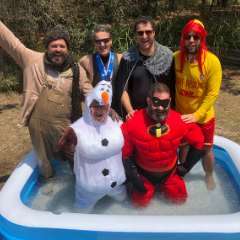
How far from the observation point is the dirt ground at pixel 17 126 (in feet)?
13.4

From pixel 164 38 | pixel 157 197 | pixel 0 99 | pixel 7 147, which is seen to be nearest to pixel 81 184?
pixel 157 197

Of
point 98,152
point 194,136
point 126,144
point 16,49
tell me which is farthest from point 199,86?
point 16,49

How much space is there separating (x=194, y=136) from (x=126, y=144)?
636 millimetres

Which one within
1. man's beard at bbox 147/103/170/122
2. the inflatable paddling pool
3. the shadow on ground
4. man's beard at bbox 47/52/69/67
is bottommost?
the shadow on ground

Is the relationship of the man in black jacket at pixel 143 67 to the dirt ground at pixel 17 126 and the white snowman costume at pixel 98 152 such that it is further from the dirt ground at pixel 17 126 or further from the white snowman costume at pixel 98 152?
the dirt ground at pixel 17 126

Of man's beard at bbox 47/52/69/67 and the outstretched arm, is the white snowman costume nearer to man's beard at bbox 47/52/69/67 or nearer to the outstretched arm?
man's beard at bbox 47/52/69/67

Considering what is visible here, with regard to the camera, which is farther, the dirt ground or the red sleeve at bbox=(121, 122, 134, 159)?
the dirt ground

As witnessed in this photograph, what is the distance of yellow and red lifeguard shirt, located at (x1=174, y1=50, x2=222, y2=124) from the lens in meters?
2.48

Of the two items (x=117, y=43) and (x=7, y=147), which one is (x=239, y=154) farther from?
(x=117, y=43)

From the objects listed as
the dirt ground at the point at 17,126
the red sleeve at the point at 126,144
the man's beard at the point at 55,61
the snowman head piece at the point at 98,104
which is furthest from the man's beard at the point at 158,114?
the dirt ground at the point at 17,126

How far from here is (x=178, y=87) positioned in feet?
8.82

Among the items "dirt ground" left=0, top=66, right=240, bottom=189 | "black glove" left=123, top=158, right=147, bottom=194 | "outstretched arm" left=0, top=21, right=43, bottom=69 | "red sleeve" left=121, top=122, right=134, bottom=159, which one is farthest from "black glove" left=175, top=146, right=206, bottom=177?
"dirt ground" left=0, top=66, right=240, bottom=189

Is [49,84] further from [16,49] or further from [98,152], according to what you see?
[98,152]

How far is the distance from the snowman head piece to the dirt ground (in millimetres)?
1985
